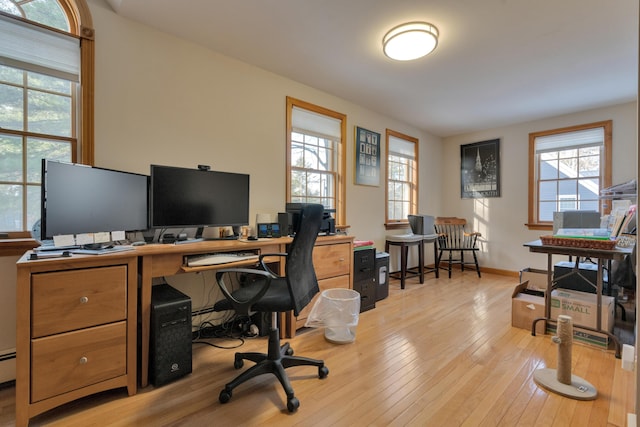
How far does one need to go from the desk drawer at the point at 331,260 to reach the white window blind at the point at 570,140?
152 inches

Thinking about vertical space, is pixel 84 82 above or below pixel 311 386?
above

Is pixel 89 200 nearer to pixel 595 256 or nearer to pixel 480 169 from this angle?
pixel 595 256

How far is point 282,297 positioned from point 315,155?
2238mm

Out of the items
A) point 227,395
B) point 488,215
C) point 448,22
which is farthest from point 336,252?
point 488,215

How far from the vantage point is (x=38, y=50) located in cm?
188

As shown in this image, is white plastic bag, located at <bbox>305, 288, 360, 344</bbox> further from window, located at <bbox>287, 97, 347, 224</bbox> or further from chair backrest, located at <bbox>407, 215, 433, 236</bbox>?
chair backrest, located at <bbox>407, 215, 433, 236</bbox>

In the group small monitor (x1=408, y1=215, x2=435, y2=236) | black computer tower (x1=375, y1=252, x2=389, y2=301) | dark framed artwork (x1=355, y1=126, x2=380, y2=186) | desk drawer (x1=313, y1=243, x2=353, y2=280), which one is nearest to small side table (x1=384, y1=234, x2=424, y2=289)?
small monitor (x1=408, y1=215, x2=435, y2=236)

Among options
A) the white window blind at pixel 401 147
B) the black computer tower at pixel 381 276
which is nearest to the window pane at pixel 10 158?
the black computer tower at pixel 381 276

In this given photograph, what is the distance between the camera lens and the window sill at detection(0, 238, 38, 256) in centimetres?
171

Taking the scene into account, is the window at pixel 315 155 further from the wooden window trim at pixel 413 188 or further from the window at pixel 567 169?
the window at pixel 567 169

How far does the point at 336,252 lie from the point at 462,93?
256cm

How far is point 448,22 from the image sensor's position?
7.10 feet

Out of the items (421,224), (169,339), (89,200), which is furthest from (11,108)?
(421,224)

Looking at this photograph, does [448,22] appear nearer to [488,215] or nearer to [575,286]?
[575,286]
